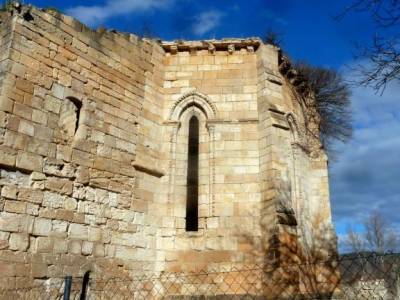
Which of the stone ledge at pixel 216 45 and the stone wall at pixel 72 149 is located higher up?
the stone ledge at pixel 216 45

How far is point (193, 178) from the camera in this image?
397 inches

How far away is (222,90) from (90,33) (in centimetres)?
326

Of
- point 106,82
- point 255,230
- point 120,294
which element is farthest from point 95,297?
point 106,82

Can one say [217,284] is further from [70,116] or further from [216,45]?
[216,45]

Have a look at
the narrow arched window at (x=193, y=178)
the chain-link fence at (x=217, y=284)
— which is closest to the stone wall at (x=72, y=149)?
the chain-link fence at (x=217, y=284)

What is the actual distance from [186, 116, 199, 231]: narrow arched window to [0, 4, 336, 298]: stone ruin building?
27mm

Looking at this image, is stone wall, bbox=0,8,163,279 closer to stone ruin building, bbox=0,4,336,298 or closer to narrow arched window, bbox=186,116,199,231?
stone ruin building, bbox=0,4,336,298

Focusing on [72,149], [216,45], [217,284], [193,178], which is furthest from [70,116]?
[217,284]

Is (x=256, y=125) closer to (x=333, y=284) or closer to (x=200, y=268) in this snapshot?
(x=200, y=268)

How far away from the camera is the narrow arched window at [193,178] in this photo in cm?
988

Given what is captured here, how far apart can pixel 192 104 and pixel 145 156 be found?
1815 millimetres

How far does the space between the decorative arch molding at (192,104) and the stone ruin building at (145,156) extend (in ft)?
0.11

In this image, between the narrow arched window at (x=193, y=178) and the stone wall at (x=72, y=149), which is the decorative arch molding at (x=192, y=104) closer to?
the narrow arched window at (x=193, y=178)

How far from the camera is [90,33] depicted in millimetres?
9172
